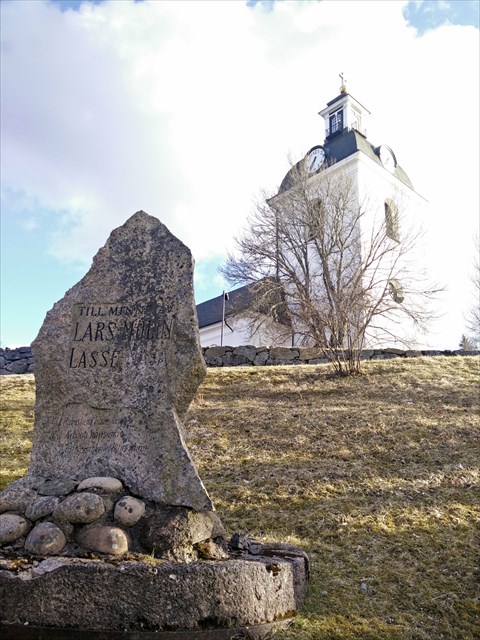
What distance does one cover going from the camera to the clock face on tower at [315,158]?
24.9 metres

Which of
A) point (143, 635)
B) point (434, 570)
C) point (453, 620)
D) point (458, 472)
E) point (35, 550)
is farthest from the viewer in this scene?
point (458, 472)

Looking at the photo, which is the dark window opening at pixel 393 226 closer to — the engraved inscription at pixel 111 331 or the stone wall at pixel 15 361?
the stone wall at pixel 15 361

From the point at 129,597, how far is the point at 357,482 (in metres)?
3.99

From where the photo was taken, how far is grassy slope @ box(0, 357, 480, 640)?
3.91m

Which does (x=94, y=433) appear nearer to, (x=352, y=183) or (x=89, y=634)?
(x=89, y=634)

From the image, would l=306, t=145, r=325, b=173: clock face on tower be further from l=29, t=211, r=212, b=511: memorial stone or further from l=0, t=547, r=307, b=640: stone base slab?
l=0, t=547, r=307, b=640: stone base slab

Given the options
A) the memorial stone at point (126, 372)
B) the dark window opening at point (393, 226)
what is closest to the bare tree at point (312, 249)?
the dark window opening at point (393, 226)

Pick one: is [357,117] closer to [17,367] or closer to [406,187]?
[406,187]

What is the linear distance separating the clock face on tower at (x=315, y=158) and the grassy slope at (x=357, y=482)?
15.0 meters

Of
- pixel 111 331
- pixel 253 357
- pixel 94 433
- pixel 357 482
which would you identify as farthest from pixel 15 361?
pixel 94 433

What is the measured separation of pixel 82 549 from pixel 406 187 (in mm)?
28170

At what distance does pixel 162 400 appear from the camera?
4.02m

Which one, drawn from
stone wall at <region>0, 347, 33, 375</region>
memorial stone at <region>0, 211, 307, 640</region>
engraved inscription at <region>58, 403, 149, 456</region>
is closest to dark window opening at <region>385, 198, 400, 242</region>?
stone wall at <region>0, 347, 33, 375</region>

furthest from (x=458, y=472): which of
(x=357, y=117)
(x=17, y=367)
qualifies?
(x=357, y=117)
